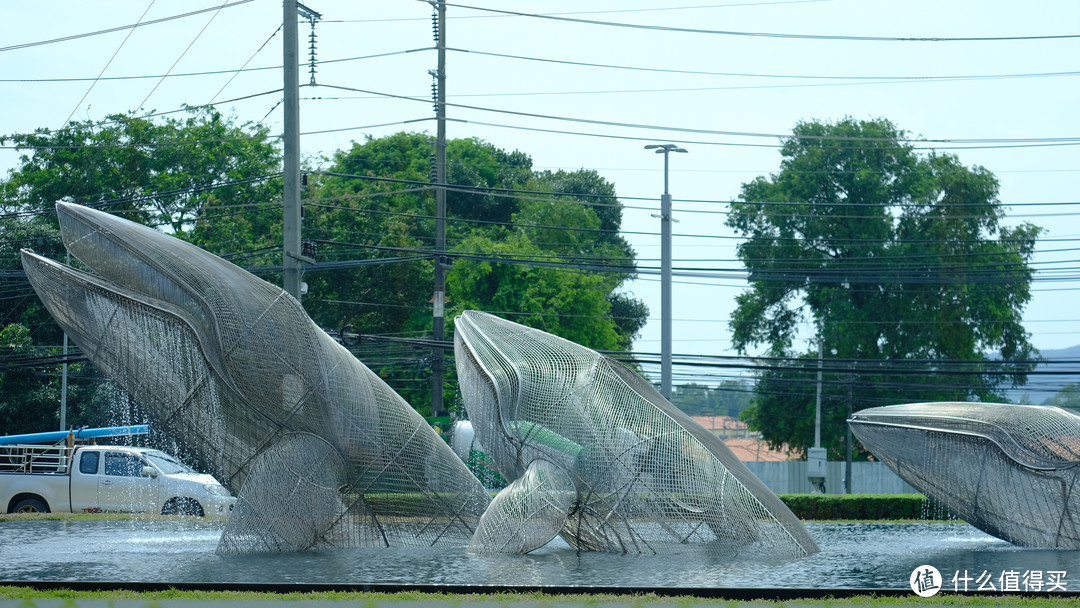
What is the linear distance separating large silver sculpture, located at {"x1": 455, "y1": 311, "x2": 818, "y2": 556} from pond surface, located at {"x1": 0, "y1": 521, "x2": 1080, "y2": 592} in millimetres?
493

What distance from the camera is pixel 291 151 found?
77.7 ft

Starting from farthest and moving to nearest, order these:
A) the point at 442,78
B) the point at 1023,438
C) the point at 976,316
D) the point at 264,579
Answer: the point at 976,316 < the point at 442,78 < the point at 1023,438 < the point at 264,579

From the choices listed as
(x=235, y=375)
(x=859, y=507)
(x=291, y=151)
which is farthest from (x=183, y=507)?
(x=859, y=507)

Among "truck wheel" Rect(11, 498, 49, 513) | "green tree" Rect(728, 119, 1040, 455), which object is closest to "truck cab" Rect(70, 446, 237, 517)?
"truck wheel" Rect(11, 498, 49, 513)

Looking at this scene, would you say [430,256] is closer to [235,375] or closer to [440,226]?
[440,226]

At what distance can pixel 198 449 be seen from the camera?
1844 cm

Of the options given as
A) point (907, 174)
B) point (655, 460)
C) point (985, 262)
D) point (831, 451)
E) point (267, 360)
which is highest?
point (907, 174)

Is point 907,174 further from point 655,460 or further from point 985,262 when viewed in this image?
point 655,460

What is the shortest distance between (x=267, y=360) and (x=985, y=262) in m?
40.0

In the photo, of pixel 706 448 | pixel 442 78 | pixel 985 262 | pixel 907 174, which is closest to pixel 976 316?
pixel 985 262

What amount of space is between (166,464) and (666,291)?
1200 centimetres

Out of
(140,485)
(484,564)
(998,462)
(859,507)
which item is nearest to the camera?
(484,564)

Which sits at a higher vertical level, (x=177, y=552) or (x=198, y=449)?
(x=198, y=449)

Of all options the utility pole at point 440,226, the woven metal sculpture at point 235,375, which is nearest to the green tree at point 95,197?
the utility pole at point 440,226
